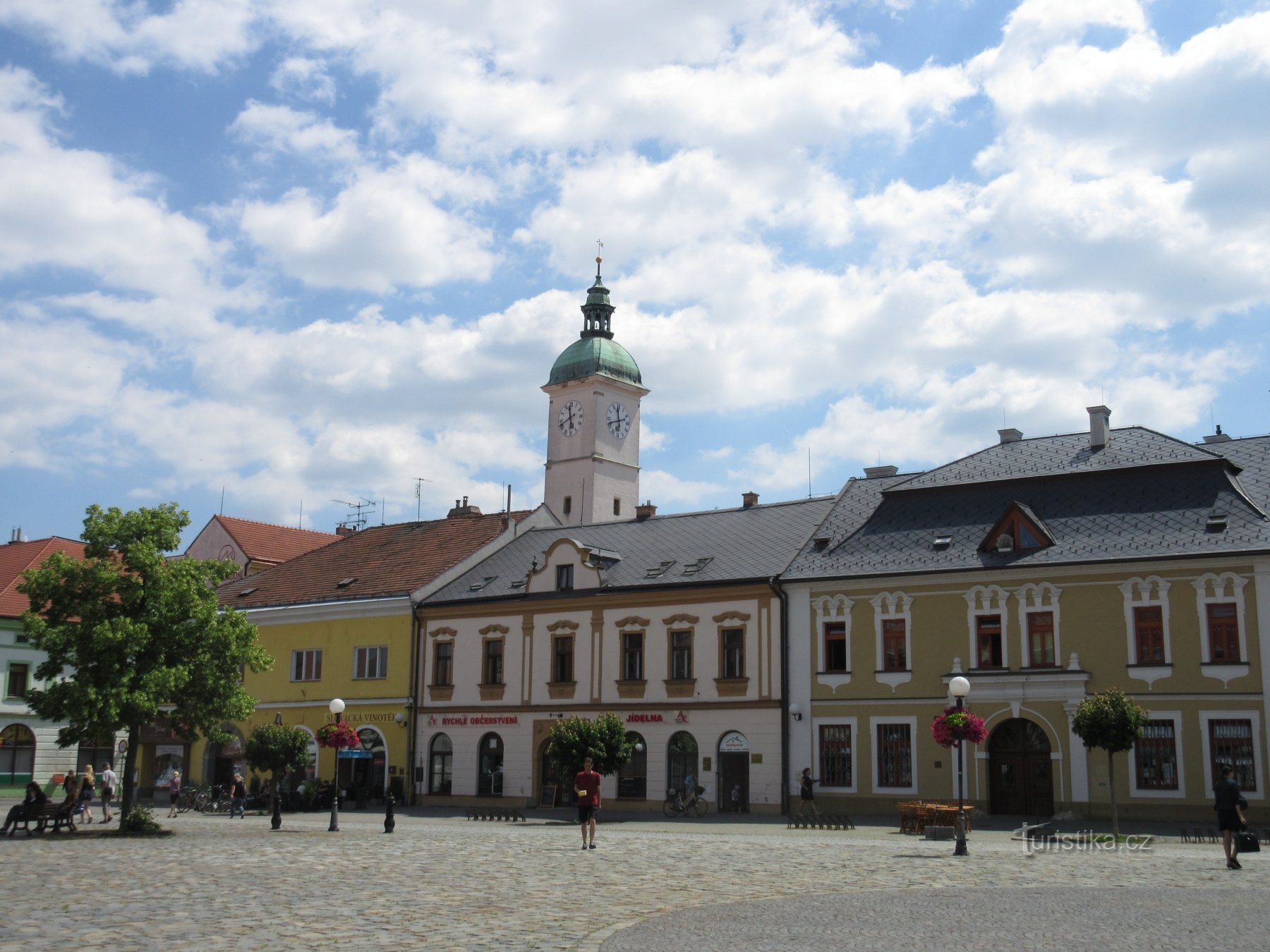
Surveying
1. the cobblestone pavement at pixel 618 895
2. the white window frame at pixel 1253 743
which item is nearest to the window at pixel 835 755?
the white window frame at pixel 1253 743

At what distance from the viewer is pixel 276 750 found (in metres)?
41.2

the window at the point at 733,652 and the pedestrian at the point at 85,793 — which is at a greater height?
the window at the point at 733,652

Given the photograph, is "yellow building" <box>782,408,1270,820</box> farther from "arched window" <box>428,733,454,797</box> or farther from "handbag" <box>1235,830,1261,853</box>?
"arched window" <box>428,733,454,797</box>

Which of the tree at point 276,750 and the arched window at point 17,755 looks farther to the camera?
the arched window at point 17,755

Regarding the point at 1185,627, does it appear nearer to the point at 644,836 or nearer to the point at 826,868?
the point at 644,836

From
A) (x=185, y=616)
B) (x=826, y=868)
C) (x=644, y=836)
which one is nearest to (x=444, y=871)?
(x=826, y=868)

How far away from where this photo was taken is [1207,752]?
32344 millimetres

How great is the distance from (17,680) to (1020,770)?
38260mm

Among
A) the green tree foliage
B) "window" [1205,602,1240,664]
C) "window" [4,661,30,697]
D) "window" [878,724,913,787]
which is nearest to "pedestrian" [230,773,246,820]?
the green tree foliage

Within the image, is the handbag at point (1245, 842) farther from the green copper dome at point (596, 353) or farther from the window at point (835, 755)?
the green copper dome at point (596, 353)

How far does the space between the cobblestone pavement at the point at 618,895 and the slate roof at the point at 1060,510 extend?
10.8 meters

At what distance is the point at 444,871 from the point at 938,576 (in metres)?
20.7

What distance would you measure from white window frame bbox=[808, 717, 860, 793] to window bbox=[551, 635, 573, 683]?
9272mm

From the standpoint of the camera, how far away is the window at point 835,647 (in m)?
Answer: 38.1
